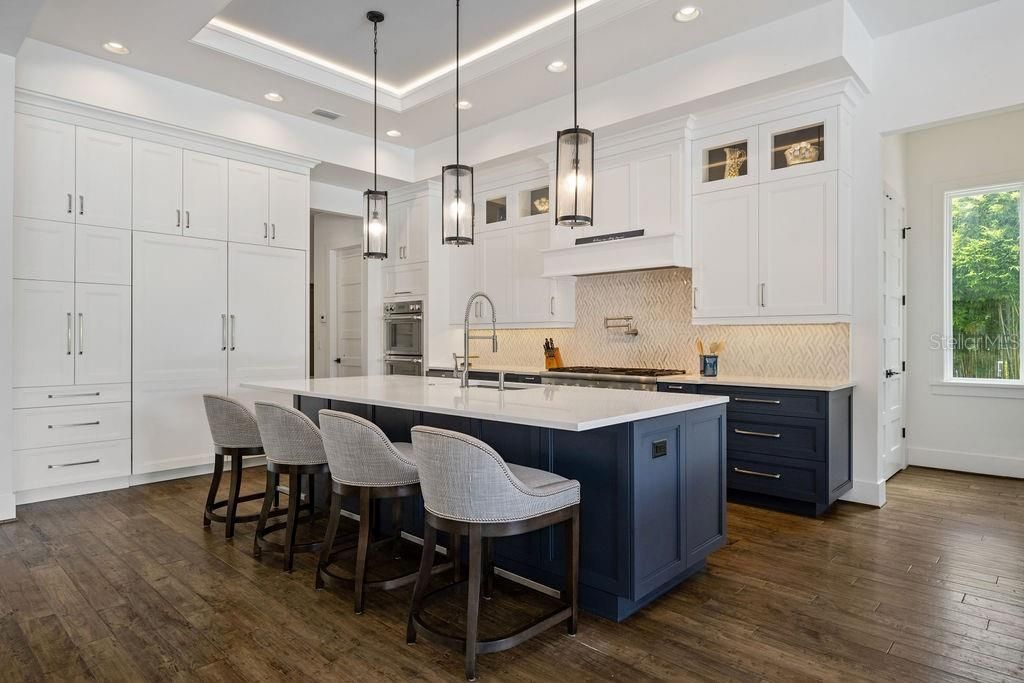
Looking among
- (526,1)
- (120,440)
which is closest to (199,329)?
(120,440)

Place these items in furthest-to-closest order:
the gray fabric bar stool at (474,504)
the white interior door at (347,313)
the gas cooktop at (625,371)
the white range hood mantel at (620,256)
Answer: the white interior door at (347,313) → the gas cooktop at (625,371) → the white range hood mantel at (620,256) → the gray fabric bar stool at (474,504)

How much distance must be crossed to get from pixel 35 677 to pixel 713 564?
2903 mm

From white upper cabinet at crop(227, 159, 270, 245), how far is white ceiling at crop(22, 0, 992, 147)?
2.06 feet

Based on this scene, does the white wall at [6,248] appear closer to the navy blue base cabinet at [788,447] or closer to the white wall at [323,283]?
the white wall at [323,283]

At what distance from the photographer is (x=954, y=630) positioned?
8.00 ft

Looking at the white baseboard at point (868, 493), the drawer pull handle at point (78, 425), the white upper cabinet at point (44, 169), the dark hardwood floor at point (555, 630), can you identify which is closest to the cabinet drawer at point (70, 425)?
the drawer pull handle at point (78, 425)

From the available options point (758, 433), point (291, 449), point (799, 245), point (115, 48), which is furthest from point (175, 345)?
point (799, 245)

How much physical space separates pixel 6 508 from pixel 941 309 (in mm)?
7366

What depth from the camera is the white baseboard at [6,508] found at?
3.88 metres

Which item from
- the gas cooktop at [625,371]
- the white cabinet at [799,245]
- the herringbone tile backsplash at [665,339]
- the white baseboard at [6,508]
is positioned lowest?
the white baseboard at [6,508]

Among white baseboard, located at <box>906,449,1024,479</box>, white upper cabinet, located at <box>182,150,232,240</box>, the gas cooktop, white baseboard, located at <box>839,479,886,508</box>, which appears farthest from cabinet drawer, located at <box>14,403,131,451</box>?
white baseboard, located at <box>906,449,1024,479</box>

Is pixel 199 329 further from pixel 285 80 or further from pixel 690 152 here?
pixel 690 152

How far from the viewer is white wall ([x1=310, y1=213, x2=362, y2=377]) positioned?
785 cm

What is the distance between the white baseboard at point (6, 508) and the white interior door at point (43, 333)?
0.79m
